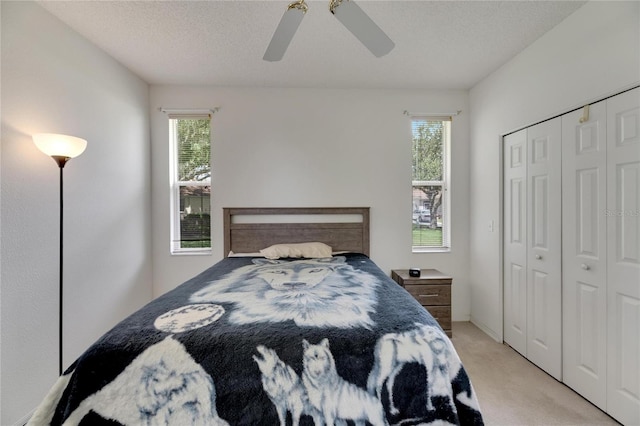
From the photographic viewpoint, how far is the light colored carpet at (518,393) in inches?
70.7

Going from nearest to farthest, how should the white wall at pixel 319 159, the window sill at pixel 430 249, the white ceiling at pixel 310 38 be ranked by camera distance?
the white ceiling at pixel 310 38
the white wall at pixel 319 159
the window sill at pixel 430 249

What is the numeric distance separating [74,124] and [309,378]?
2.57m

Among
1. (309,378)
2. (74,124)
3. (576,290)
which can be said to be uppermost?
(74,124)

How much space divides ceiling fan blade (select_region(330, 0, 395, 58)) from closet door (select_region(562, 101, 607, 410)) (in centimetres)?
155

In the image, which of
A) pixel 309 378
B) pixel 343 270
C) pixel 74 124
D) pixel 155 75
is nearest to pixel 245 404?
Result: pixel 309 378

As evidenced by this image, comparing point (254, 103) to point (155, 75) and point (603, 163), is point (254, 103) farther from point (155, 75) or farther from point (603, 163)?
point (603, 163)

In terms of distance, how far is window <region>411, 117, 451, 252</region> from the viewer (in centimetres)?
345

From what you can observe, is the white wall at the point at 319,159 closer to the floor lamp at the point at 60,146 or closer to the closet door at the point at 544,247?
the closet door at the point at 544,247

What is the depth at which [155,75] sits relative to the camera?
9.82 ft

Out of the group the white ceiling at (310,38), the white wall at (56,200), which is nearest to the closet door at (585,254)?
the white ceiling at (310,38)

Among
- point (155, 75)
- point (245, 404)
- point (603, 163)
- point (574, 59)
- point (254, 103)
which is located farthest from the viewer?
point (254, 103)

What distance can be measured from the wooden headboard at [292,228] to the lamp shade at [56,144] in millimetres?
1551

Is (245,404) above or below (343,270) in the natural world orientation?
below

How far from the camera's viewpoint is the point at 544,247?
7.64 ft
